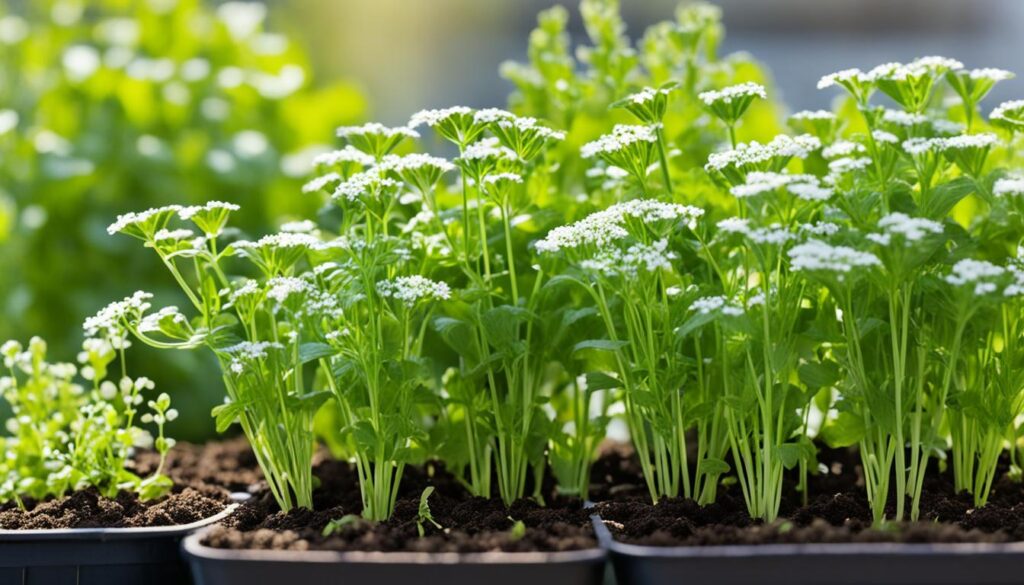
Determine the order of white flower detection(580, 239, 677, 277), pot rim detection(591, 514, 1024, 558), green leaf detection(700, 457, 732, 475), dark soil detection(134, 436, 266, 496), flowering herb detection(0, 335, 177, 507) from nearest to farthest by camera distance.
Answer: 1. pot rim detection(591, 514, 1024, 558)
2. white flower detection(580, 239, 677, 277)
3. green leaf detection(700, 457, 732, 475)
4. flowering herb detection(0, 335, 177, 507)
5. dark soil detection(134, 436, 266, 496)

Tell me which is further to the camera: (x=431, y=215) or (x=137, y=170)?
(x=137, y=170)

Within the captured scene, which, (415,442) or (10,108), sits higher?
(10,108)

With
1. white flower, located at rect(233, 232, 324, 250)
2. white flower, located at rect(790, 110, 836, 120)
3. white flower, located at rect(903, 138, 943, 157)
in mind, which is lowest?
white flower, located at rect(233, 232, 324, 250)

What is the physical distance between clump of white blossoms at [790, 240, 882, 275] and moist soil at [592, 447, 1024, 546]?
0.20 metres

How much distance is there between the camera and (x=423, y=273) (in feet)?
3.35

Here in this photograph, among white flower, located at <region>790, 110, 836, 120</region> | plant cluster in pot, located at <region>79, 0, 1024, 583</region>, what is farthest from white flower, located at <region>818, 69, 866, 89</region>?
white flower, located at <region>790, 110, 836, 120</region>

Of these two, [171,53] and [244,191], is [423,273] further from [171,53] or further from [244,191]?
[171,53]

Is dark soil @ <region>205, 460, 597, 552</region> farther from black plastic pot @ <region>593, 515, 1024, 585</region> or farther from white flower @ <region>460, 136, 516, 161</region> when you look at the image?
white flower @ <region>460, 136, 516, 161</region>

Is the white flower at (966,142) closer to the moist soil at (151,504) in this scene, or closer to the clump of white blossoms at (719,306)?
the clump of white blossoms at (719,306)

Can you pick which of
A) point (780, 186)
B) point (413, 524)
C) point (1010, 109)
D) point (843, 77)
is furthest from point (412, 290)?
point (1010, 109)

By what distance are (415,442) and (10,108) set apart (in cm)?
106

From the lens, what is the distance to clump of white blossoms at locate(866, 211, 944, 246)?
2.57 feet

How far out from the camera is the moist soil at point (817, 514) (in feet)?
2.61

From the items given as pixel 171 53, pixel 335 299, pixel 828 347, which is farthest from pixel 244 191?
pixel 828 347
